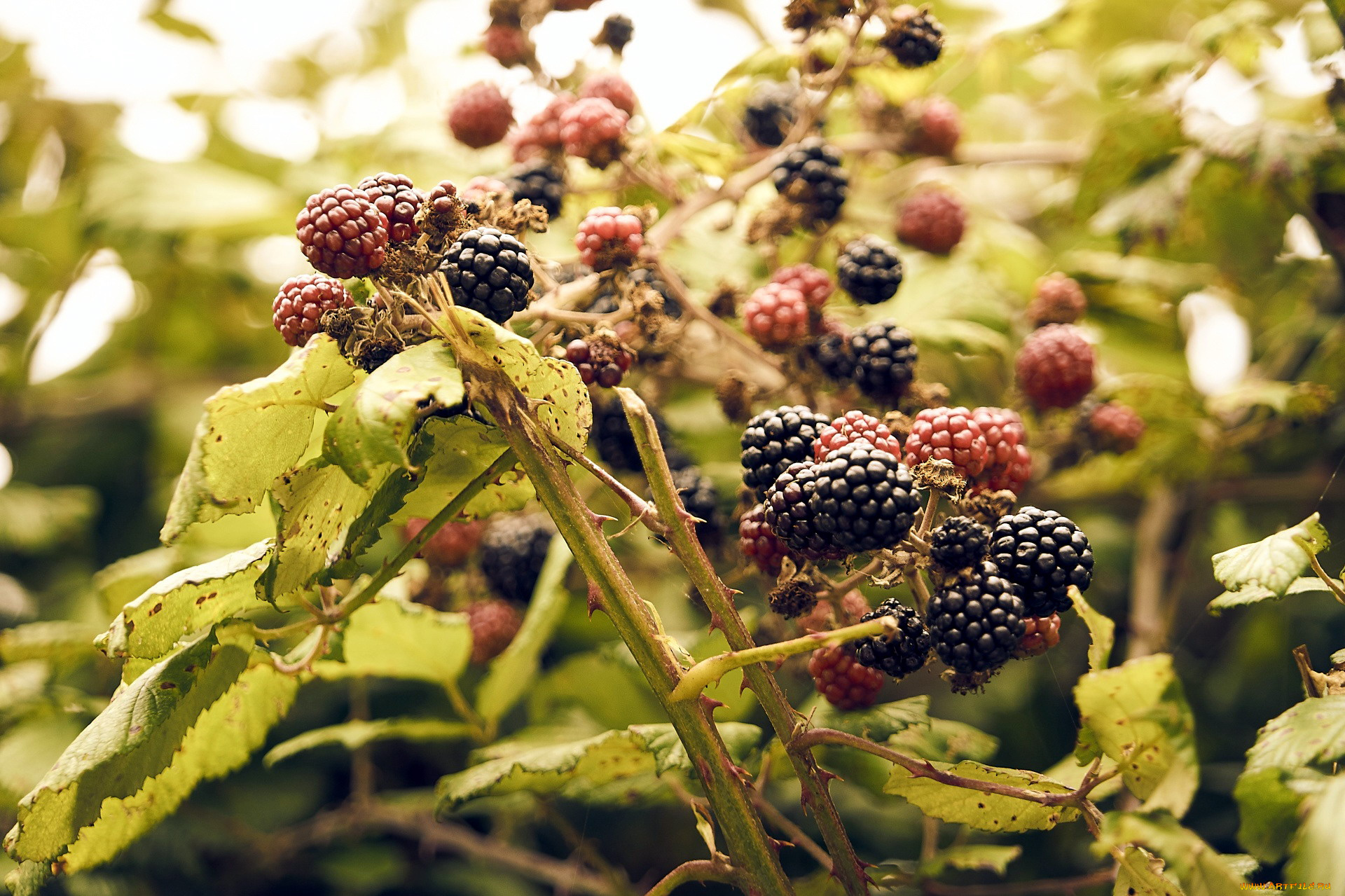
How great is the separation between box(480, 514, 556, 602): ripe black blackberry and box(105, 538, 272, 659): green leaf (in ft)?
1.57

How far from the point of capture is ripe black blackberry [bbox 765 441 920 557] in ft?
2.36

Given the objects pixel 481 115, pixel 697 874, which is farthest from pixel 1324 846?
pixel 481 115

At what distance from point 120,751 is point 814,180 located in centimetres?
98

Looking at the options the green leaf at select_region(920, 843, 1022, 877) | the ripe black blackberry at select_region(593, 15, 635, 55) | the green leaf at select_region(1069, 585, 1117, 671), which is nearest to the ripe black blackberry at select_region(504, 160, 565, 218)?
the ripe black blackberry at select_region(593, 15, 635, 55)

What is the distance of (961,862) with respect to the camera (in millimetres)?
948

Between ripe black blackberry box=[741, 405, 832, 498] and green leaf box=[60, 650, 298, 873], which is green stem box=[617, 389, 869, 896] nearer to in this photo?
ripe black blackberry box=[741, 405, 832, 498]

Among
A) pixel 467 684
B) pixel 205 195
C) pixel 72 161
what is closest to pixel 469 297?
pixel 467 684

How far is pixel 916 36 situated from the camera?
1125 millimetres

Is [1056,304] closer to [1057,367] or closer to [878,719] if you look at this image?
[1057,367]

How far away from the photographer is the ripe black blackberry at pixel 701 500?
1.07 metres

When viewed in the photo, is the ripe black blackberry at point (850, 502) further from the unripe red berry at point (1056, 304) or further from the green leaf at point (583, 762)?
the unripe red berry at point (1056, 304)

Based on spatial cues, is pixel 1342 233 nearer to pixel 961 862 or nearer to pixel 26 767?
pixel 961 862

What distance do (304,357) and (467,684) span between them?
2.92 ft

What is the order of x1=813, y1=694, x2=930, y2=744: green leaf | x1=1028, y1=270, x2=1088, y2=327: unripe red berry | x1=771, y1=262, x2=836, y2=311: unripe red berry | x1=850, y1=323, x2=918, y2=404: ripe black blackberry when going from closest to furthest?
x1=813, y1=694, x2=930, y2=744: green leaf → x1=850, y1=323, x2=918, y2=404: ripe black blackberry → x1=771, y1=262, x2=836, y2=311: unripe red berry → x1=1028, y1=270, x2=1088, y2=327: unripe red berry
